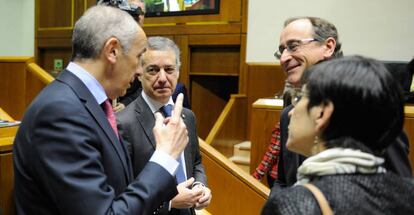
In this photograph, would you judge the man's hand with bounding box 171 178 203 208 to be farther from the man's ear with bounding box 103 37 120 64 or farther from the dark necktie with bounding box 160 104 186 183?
the man's ear with bounding box 103 37 120 64

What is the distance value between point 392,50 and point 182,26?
2369mm

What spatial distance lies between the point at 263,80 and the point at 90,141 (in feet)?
12.8

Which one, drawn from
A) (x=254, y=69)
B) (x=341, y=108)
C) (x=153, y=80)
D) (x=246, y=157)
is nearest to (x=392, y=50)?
(x=254, y=69)

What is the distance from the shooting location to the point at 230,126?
185 inches

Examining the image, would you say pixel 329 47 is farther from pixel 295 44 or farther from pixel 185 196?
pixel 185 196

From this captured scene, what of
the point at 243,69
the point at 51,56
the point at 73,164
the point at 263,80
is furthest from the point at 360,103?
the point at 51,56

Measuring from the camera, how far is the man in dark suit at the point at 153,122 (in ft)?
5.18

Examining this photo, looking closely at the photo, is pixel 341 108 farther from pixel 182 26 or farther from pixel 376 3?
pixel 182 26

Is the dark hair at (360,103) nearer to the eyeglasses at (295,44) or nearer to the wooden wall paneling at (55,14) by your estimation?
the eyeglasses at (295,44)

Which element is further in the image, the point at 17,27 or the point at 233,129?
the point at 17,27

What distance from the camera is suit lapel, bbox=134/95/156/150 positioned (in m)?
1.62

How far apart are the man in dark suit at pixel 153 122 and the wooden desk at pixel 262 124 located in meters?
1.21

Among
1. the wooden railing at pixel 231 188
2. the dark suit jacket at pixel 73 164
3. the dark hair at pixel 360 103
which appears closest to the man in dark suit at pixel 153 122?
the dark suit jacket at pixel 73 164

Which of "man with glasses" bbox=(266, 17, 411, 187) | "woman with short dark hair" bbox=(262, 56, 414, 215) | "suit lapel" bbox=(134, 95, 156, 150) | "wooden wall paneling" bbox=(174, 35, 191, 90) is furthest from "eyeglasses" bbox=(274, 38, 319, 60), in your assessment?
"wooden wall paneling" bbox=(174, 35, 191, 90)
